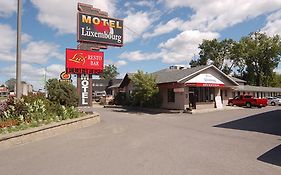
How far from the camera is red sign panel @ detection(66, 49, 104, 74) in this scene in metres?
33.8

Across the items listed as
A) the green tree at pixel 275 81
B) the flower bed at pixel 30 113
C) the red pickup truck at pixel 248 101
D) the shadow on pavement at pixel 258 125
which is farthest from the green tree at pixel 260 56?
the flower bed at pixel 30 113

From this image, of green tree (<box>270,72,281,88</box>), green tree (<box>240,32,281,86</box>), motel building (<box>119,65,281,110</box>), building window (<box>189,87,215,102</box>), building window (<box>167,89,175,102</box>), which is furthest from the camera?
green tree (<box>270,72,281,88</box>)

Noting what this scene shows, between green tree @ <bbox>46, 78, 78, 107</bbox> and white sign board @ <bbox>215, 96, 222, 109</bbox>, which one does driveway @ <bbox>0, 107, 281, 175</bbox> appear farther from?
white sign board @ <bbox>215, 96, 222, 109</bbox>

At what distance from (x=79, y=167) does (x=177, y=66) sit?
1628 inches

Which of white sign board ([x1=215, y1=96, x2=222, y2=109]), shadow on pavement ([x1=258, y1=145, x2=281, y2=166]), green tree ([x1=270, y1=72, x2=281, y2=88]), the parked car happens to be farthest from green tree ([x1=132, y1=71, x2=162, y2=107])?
green tree ([x1=270, y1=72, x2=281, y2=88])

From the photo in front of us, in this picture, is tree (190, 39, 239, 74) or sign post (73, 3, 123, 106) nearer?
sign post (73, 3, 123, 106)

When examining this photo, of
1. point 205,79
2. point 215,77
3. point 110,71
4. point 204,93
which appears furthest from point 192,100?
point 110,71

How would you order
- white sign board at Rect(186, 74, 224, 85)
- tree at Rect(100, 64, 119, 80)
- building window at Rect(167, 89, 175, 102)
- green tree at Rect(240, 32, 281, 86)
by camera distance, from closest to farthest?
white sign board at Rect(186, 74, 224, 85)
building window at Rect(167, 89, 175, 102)
green tree at Rect(240, 32, 281, 86)
tree at Rect(100, 64, 119, 80)

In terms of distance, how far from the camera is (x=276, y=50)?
6844cm

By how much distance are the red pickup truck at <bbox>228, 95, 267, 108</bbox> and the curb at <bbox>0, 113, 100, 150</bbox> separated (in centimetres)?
2704

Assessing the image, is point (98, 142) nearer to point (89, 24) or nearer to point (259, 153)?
point (259, 153)

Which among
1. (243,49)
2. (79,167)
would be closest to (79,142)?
(79,167)

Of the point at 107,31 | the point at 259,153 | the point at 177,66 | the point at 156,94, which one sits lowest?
the point at 259,153

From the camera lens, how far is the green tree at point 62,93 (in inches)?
737
